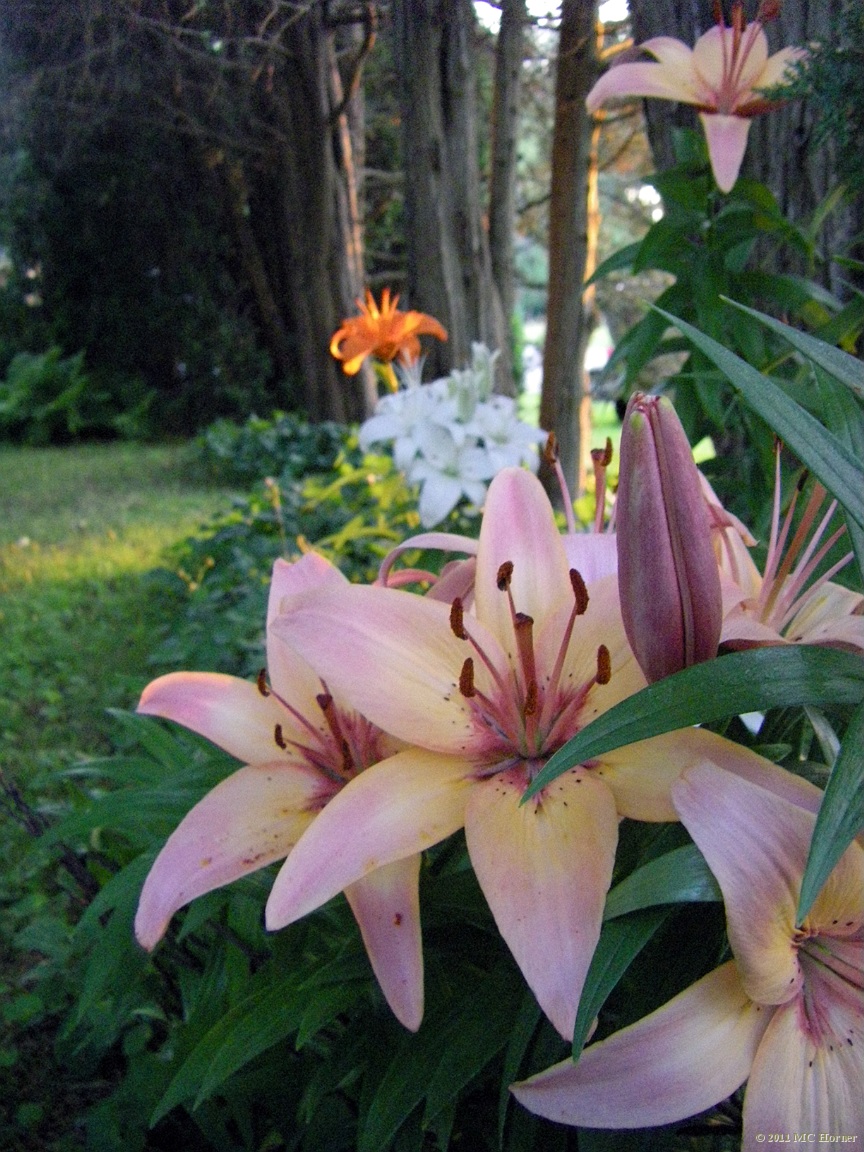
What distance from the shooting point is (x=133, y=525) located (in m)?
3.67

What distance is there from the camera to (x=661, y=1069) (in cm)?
34

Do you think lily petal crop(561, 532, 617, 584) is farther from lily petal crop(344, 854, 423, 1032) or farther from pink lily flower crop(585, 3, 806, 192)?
pink lily flower crop(585, 3, 806, 192)

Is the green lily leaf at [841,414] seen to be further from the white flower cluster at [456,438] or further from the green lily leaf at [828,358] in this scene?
the white flower cluster at [456,438]

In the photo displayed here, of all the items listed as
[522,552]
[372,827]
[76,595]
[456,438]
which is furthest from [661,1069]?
[76,595]

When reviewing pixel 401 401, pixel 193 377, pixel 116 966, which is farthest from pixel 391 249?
pixel 116 966

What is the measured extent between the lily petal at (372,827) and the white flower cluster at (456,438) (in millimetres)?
1023

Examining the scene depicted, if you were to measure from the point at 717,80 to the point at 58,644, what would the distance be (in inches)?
85.7

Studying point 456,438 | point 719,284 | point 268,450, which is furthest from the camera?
point 268,450

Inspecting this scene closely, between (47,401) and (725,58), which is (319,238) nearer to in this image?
(47,401)

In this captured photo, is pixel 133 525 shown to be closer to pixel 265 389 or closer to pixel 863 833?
pixel 265 389

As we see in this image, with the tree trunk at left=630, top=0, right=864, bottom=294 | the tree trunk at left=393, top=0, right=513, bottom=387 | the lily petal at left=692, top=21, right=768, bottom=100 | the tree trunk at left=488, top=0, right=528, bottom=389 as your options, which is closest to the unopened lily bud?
the lily petal at left=692, top=21, right=768, bottom=100

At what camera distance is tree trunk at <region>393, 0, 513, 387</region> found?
1219 mm

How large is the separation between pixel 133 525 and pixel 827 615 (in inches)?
136

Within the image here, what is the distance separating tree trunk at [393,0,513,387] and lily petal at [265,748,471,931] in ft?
2.90
